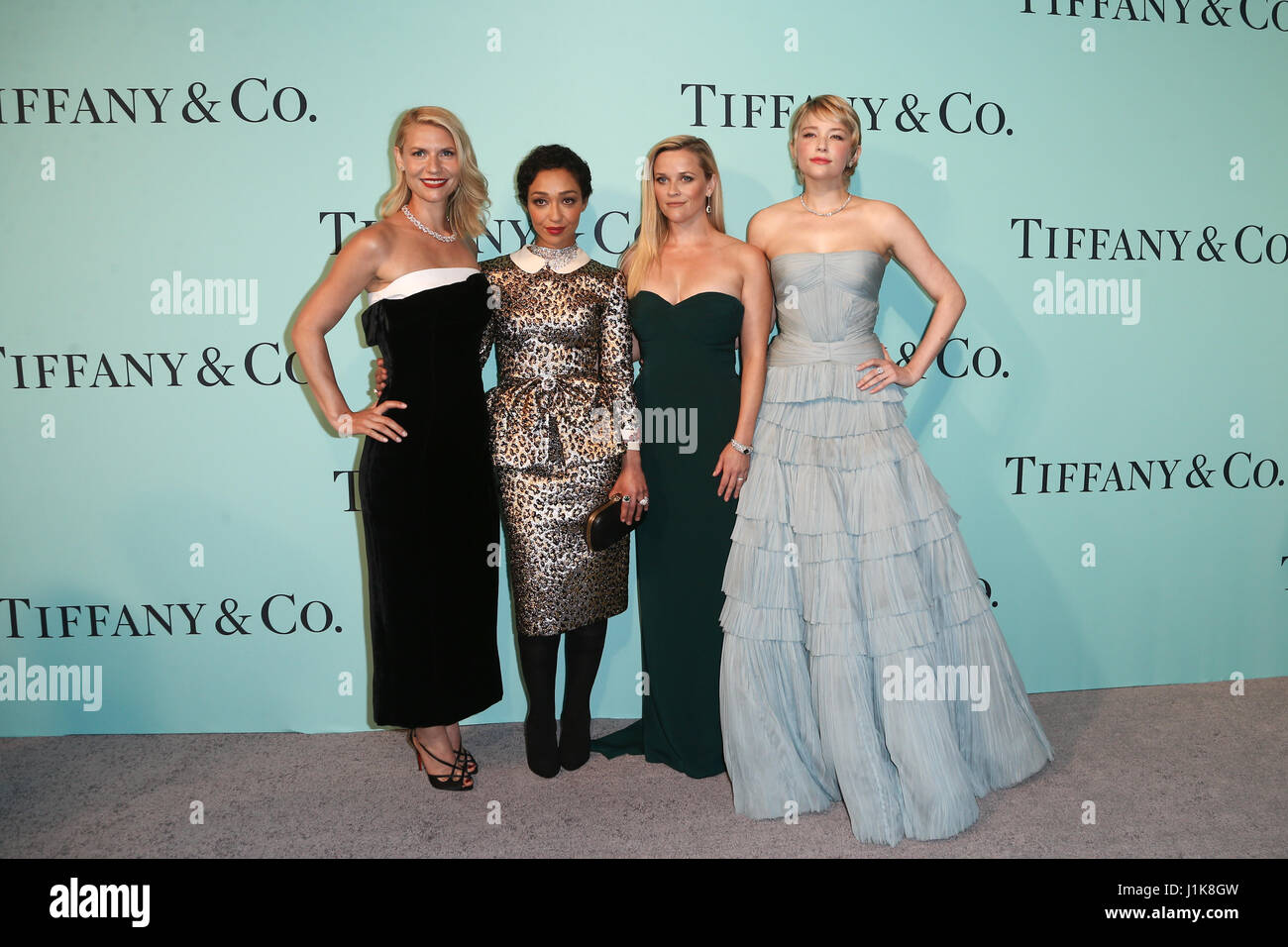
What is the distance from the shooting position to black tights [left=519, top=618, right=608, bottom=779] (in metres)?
2.64

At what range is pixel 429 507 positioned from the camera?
242 centimetres

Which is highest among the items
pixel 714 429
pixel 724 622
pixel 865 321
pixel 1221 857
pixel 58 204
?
pixel 58 204

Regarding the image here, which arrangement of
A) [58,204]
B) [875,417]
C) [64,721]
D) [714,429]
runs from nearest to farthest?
1. [875,417]
2. [714,429]
3. [58,204]
4. [64,721]

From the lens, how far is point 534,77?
2.88 m

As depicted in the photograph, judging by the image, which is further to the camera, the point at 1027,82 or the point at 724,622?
the point at 1027,82

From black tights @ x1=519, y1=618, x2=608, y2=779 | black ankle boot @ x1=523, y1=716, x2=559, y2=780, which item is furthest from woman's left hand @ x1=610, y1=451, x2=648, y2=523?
black ankle boot @ x1=523, y1=716, x2=559, y2=780

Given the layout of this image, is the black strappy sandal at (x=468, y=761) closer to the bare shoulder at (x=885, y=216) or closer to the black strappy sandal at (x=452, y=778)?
the black strappy sandal at (x=452, y=778)

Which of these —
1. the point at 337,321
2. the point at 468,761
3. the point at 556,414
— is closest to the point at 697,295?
the point at 556,414

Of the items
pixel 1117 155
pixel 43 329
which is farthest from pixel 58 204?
pixel 1117 155

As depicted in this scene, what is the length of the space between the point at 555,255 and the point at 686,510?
900mm

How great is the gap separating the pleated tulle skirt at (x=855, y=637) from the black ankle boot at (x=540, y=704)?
60 cm

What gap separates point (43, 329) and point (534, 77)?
1993 millimetres

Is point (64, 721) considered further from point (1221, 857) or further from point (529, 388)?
point (1221, 857)

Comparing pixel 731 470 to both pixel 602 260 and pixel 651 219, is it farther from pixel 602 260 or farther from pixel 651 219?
pixel 602 260
